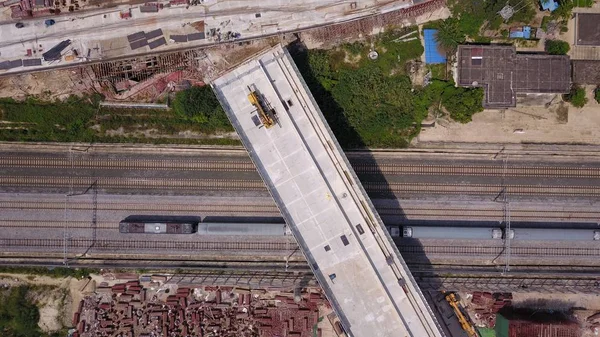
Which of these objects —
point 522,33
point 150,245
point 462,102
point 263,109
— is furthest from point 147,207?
point 522,33

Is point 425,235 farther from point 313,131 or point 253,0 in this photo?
point 253,0

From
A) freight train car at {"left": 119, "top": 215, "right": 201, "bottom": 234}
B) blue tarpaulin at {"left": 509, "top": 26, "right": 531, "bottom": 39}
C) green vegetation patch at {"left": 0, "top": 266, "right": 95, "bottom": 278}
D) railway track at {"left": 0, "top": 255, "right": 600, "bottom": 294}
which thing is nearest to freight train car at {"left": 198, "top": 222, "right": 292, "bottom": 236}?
freight train car at {"left": 119, "top": 215, "right": 201, "bottom": 234}

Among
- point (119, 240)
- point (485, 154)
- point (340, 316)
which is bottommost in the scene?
point (340, 316)

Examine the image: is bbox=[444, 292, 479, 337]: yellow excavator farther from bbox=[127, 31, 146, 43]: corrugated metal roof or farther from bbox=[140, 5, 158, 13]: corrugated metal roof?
bbox=[140, 5, 158, 13]: corrugated metal roof

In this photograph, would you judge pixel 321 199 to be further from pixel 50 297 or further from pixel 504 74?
pixel 50 297

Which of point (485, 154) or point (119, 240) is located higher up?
point (485, 154)

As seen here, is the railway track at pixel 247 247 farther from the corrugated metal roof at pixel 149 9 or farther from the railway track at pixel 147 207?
the corrugated metal roof at pixel 149 9

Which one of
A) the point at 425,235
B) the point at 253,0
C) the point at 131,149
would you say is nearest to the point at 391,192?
the point at 425,235
